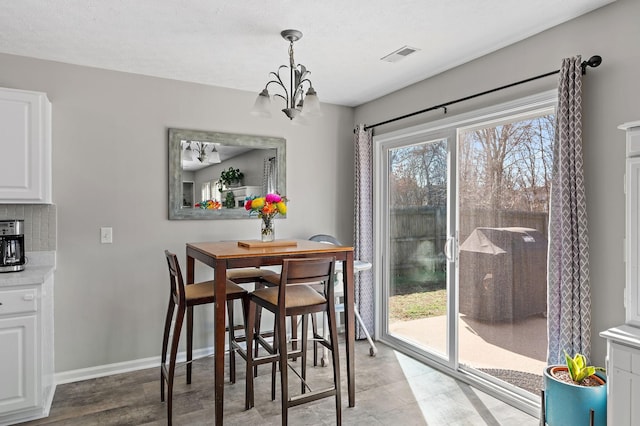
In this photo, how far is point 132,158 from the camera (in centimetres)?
342

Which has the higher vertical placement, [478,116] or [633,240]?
[478,116]

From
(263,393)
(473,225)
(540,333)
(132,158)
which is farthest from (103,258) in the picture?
(540,333)

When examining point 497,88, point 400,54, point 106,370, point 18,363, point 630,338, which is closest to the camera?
point 630,338

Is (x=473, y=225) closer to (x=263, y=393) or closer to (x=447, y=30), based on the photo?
(x=447, y=30)

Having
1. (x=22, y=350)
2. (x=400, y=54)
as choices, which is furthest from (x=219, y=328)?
(x=400, y=54)

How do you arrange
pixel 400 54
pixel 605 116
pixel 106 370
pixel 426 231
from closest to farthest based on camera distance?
pixel 605 116
pixel 400 54
pixel 106 370
pixel 426 231

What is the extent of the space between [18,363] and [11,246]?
785mm

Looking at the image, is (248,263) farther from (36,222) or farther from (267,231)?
(36,222)

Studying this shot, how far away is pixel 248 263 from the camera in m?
2.47

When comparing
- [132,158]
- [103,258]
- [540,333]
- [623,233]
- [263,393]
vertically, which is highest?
[132,158]

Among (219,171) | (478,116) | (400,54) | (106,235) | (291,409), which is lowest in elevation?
(291,409)

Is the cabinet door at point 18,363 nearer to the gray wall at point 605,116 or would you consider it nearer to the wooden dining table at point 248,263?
the wooden dining table at point 248,263

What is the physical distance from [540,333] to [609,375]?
0.92m

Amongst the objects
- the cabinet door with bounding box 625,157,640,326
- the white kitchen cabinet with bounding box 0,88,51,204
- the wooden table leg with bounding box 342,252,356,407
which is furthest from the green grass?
the white kitchen cabinet with bounding box 0,88,51,204
